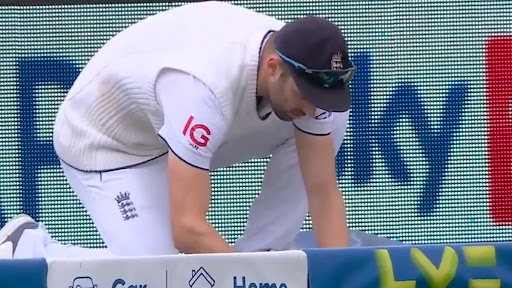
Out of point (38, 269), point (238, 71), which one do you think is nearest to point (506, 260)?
point (238, 71)

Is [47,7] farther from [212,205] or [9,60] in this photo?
[212,205]

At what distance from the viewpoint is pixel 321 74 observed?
1.84 metres

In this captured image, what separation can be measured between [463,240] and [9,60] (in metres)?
1.25

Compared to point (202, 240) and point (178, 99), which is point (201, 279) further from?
point (178, 99)

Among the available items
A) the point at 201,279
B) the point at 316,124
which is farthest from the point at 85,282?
the point at 316,124

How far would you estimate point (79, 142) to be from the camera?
214cm

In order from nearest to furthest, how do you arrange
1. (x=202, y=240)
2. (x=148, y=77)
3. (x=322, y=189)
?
1. (x=202, y=240)
2. (x=148, y=77)
3. (x=322, y=189)

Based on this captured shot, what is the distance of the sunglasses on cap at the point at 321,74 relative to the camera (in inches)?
72.1

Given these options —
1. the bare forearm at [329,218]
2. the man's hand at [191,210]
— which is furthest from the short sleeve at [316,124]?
the man's hand at [191,210]

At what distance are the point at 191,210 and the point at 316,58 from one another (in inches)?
12.6

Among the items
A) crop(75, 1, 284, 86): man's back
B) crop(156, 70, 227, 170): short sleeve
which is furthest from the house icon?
crop(75, 1, 284, 86): man's back

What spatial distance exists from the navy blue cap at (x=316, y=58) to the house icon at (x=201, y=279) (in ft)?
1.22

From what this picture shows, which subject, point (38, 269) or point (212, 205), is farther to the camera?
point (212, 205)

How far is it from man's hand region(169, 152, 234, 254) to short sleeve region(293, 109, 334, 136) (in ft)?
0.87
